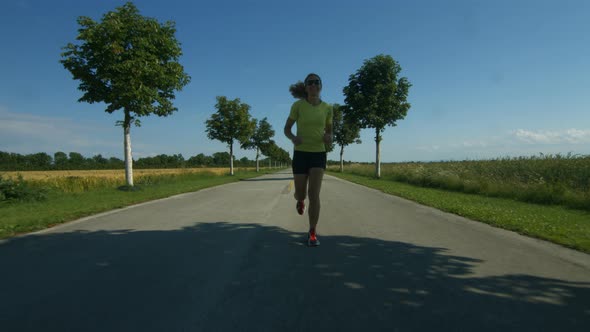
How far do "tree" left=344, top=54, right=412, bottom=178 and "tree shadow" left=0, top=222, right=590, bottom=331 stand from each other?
73.3 ft

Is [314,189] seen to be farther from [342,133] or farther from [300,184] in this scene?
[342,133]

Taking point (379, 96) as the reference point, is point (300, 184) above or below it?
below

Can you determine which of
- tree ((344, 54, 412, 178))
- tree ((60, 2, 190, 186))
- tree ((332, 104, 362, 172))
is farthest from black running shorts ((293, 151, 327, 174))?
tree ((332, 104, 362, 172))

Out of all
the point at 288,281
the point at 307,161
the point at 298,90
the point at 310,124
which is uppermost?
the point at 298,90

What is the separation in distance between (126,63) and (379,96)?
18885mm

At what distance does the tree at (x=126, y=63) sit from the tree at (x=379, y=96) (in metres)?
15.6

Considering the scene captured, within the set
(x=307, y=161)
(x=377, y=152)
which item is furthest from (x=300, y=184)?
(x=377, y=152)

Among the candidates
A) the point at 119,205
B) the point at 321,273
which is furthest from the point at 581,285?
the point at 119,205

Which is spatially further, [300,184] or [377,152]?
[377,152]

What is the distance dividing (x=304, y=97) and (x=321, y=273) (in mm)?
2680

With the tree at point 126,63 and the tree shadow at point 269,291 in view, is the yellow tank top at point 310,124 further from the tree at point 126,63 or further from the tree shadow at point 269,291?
the tree at point 126,63

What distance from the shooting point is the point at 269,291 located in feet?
8.95

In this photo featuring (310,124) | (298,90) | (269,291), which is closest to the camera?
(269,291)

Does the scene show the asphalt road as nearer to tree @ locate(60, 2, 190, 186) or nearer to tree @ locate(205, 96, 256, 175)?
tree @ locate(60, 2, 190, 186)
